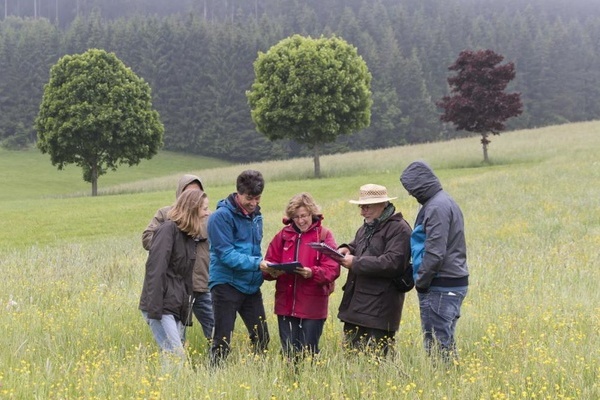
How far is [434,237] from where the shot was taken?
577 cm

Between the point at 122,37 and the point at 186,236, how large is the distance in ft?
306

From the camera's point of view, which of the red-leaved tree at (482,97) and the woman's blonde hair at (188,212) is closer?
the woman's blonde hair at (188,212)

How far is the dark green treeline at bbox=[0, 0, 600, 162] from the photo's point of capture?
274 feet

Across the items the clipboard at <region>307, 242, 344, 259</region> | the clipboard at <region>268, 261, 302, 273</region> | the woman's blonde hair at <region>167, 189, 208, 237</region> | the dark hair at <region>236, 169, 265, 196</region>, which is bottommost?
the clipboard at <region>268, 261, 302, 273</region>

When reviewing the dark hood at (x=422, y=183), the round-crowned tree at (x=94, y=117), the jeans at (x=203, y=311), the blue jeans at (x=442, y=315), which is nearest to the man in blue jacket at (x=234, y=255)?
the jeans at (x=203, y=311)

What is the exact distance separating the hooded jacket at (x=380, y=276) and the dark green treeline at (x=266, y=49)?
73831 millimetres

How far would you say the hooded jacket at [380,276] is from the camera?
605 centimetres

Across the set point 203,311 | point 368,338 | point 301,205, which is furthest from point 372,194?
point 203,311

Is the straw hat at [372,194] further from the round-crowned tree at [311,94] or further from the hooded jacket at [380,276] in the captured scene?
the round-crowned tree at [311,94]

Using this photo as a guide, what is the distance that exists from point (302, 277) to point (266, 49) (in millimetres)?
87767

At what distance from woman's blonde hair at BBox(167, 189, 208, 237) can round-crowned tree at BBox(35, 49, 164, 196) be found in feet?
109

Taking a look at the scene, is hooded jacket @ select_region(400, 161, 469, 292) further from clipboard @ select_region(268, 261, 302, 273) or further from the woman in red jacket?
clipboard @ select_region(268, 261, 302, 273)

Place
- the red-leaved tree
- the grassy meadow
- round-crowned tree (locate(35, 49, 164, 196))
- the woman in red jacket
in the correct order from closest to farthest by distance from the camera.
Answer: the grassy meadow
the woman in red jacket
the red-leaved tree
round-crowned tree (locate(35, 49, 164, 196))

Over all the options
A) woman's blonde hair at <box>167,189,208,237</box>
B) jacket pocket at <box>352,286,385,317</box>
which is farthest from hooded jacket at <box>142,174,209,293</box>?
jacket pocket at <box>352,286,385,317</box>
